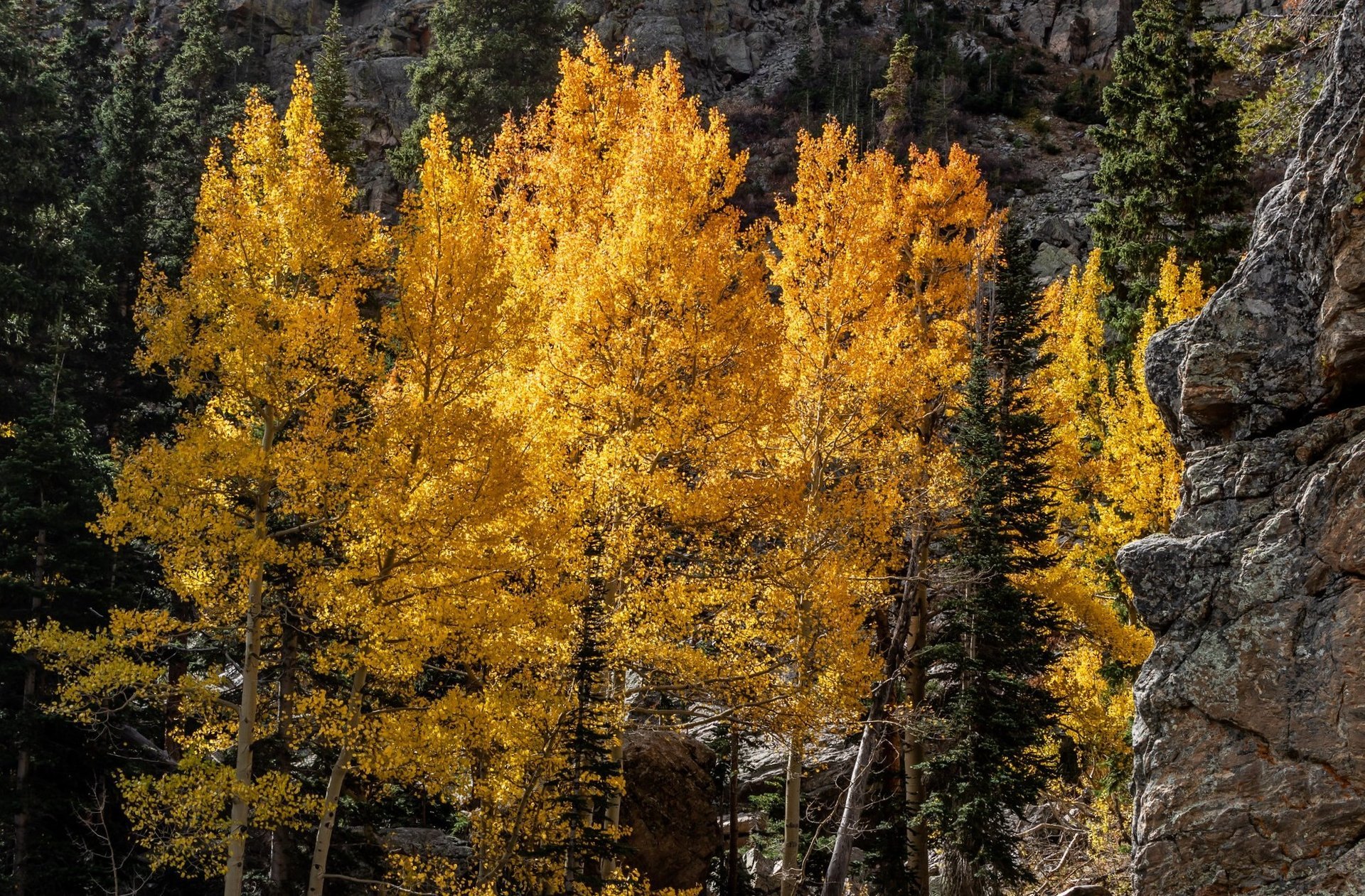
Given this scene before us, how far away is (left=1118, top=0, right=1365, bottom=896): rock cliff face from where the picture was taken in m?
5.22

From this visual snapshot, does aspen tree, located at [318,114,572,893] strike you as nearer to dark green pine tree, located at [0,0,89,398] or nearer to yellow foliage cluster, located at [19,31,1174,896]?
yellow foliage cluster, located at [19,31,1174,896]

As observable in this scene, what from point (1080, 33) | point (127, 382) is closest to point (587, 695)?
point (127, 382)

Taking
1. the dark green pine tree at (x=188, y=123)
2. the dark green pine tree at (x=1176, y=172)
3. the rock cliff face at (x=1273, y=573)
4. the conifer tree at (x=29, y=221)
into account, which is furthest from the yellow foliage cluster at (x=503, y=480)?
the conifer tree at (x=29, y=221)

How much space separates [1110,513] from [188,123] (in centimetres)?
3307

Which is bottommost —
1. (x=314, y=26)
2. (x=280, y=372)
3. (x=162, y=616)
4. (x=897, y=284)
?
(x=162, y=616)

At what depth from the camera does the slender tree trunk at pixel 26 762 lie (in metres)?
12.7

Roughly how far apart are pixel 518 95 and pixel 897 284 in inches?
797

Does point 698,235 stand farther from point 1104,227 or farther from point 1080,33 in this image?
point 1080,33

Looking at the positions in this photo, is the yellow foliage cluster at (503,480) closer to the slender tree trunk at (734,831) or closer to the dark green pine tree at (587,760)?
the dark green pine tree at (587,760)

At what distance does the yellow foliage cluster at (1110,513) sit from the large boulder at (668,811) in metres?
5.83

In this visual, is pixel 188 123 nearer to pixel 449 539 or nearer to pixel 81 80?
pixel 81 80

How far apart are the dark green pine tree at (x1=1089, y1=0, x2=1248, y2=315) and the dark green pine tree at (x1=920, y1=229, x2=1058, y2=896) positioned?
23.7 feet

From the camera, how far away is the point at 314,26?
57.0 metres

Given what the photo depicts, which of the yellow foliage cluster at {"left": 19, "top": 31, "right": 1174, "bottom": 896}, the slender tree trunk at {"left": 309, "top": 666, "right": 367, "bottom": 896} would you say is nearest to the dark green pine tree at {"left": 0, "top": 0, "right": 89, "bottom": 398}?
the yellow foliage cluster at {"left": 19, "top": 31, "right": 1174, "bottom": 896}
